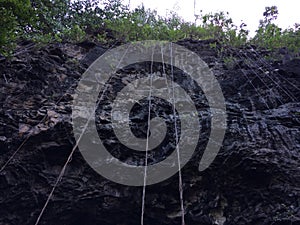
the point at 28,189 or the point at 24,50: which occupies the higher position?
the point at 24,50

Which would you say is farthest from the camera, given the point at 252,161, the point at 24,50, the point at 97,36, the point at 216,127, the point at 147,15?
the point at 147,15

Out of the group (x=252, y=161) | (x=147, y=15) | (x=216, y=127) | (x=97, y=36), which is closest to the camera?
(x=252, y=161)

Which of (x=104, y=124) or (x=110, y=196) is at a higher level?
(x=104, y=124)

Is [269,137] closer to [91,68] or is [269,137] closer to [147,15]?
[91,68]

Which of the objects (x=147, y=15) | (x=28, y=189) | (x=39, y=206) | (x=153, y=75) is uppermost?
(x=147, y=15)

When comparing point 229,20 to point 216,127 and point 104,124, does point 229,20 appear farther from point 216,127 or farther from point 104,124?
point 104,124

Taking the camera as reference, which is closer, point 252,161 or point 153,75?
point 252,161

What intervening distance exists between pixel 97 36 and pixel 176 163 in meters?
3.91

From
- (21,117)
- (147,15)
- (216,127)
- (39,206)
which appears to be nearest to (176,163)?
(216,127)

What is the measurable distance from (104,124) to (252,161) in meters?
1.90

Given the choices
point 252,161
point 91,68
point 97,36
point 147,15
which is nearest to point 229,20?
point 147,15

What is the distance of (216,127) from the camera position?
11.8ft

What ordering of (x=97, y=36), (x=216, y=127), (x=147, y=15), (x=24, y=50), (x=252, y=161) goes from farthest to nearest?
(x=147, y=15) < (x=97, y=36) < (x=24, y=50) < (x=216, y=127) < (x=252, y=161)

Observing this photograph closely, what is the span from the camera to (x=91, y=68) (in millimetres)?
4828
